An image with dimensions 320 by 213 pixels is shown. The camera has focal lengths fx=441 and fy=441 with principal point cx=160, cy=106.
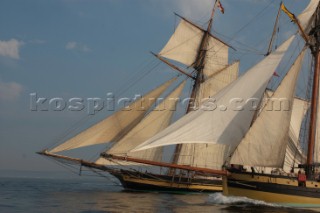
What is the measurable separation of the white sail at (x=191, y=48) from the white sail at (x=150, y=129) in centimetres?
610

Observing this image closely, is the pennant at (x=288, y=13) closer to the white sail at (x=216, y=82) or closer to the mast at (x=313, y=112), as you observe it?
the mast at (x=313, y=112)

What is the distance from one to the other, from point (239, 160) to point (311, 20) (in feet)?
40.7

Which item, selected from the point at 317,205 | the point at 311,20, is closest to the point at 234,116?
the point at 317,205

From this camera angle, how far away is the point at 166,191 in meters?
43.2

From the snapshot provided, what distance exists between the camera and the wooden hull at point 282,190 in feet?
87.5

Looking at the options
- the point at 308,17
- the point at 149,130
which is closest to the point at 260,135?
the point at 308,17

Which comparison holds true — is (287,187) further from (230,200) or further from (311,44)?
(311,44)

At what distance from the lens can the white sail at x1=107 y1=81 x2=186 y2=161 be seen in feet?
131

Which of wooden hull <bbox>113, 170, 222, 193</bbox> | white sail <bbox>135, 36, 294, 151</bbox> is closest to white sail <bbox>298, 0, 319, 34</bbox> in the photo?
white sail <bbox>135, 36, 294, 151</bbox>

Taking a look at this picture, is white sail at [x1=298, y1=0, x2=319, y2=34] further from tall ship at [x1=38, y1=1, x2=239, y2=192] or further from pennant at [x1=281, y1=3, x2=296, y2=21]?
tall ship at [x1=38, y1=1, x2=239, y2=192]

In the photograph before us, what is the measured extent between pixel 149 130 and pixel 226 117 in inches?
588

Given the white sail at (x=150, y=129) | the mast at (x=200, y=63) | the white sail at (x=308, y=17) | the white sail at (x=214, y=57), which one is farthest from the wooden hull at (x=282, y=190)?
the white sail at (x=214, y=57)

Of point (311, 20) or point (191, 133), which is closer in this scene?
point (191, 133)

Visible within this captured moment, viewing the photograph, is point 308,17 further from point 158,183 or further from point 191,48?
point 191,48
